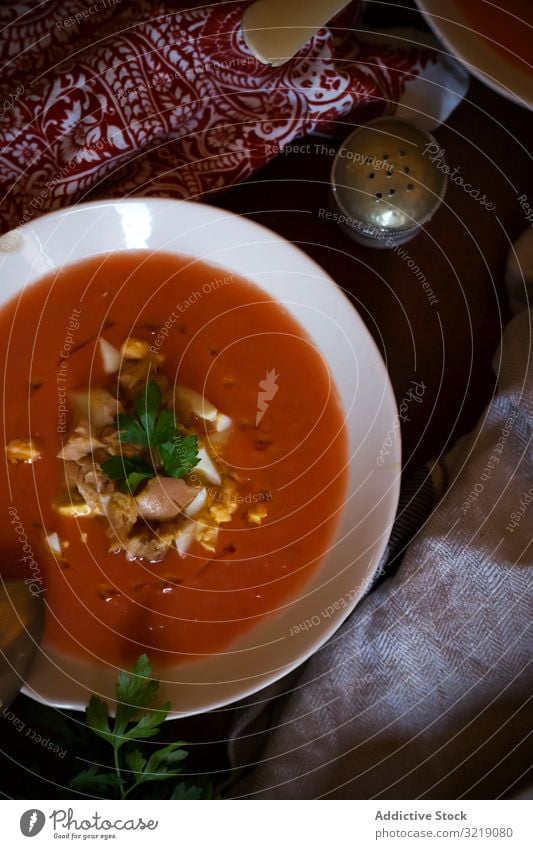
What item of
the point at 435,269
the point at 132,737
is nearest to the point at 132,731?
the point at 132,737

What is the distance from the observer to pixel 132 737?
734 mm

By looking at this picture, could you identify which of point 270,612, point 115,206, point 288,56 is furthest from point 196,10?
point 270,612

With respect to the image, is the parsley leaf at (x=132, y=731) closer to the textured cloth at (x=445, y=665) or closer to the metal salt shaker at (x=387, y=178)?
the textured cloth at (x=445, y=665)

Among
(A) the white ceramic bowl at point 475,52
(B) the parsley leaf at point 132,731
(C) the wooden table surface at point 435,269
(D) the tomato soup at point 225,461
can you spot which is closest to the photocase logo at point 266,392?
(D) the tomato soup at point 225,461

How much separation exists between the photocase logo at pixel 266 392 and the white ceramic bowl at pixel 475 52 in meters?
0.36

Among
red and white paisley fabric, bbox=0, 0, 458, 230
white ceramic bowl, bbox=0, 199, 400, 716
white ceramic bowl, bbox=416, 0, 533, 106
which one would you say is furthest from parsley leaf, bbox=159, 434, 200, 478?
white ceramic bowl, bbox=416, 0, 533, 106
